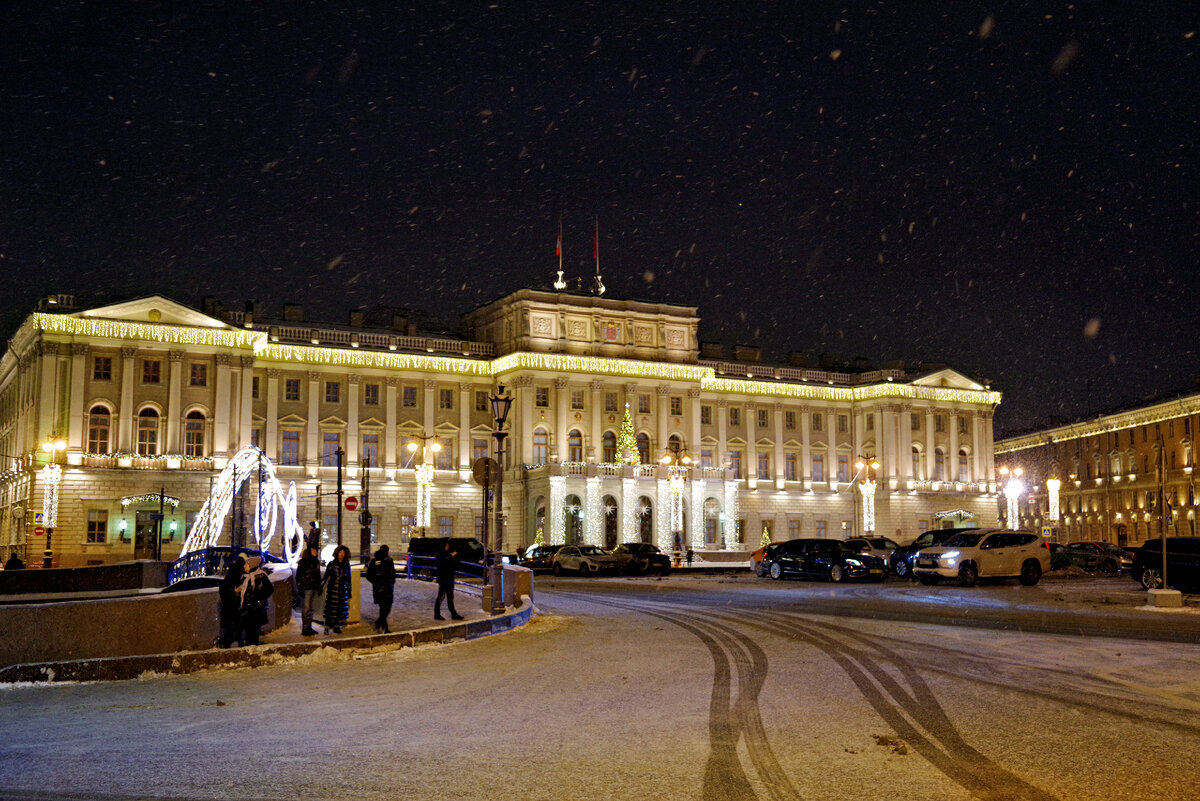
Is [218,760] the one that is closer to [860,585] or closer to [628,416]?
[860,585]

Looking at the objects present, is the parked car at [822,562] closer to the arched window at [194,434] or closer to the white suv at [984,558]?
the white suv at [984,558]

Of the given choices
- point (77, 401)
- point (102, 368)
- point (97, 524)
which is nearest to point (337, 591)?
point (97, 524)

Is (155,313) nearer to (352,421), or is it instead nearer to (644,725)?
(352,421)

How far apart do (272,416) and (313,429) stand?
8.00ft

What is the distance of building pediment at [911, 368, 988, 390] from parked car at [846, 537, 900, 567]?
42.7 meters

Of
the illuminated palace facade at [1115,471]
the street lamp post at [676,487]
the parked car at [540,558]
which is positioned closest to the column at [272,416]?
the parked car at [540,558]

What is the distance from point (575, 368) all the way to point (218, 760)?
6252 centimetres

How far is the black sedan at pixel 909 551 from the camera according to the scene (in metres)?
38.0

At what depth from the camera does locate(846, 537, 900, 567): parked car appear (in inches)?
1556

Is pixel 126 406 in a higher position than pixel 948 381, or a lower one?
lower

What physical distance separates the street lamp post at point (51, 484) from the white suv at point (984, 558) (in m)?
36.5

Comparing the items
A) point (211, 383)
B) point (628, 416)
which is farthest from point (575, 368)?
point (211, 383)

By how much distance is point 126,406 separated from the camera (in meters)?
60.2

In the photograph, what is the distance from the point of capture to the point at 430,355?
70.8 m
